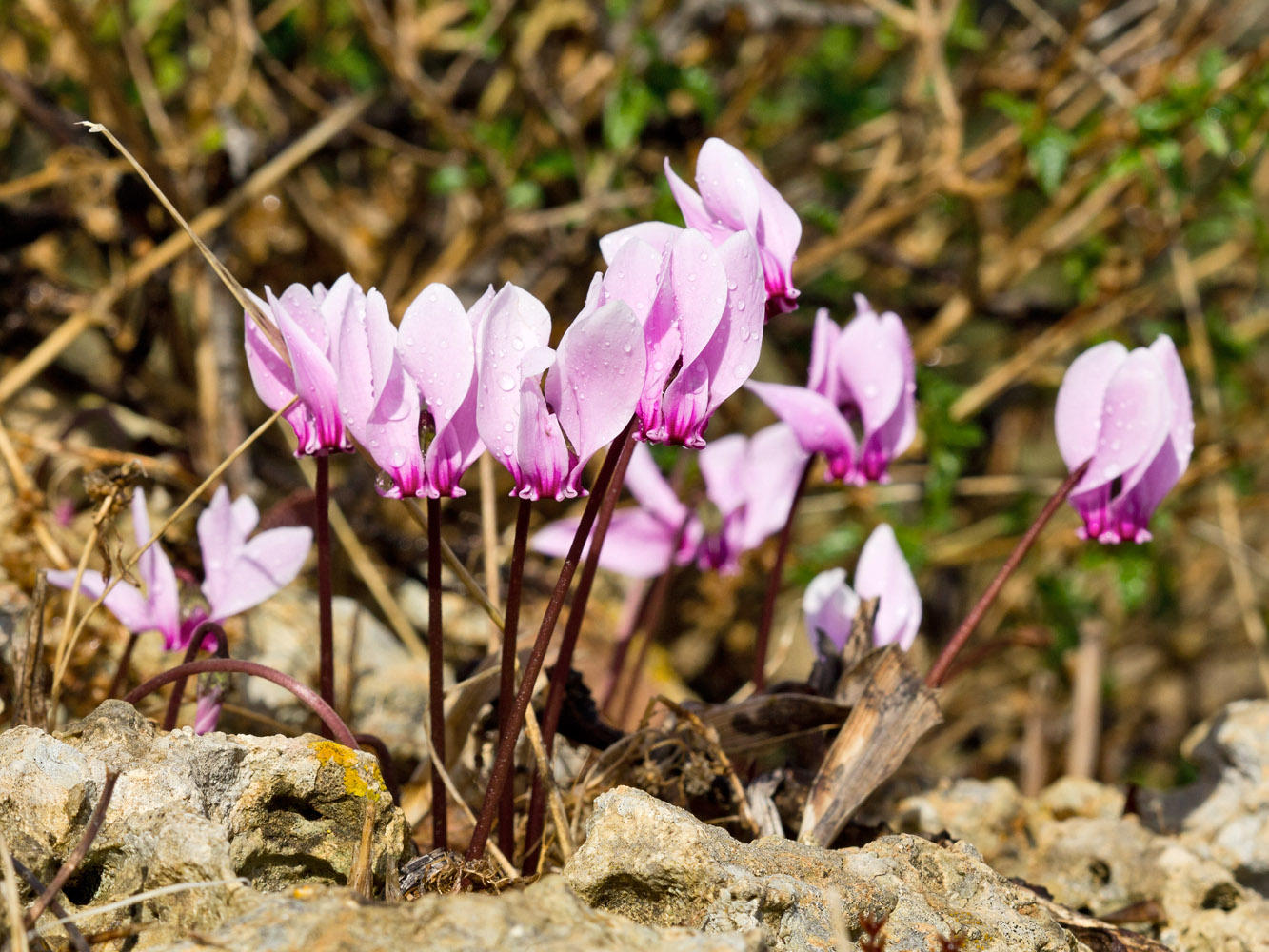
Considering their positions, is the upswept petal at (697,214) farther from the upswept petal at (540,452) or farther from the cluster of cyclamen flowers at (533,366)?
the upswept petal at (540,452)

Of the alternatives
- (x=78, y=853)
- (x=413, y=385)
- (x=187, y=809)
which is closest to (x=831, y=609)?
(x=413, y=385)

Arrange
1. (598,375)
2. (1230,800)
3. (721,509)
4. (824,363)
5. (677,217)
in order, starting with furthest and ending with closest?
(677,217) → (721,509) → (1230,800) → (824,363) → (598,375)

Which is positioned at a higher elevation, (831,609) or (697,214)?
(697,214)

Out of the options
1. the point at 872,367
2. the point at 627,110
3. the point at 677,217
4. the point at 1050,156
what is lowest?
the point at 872,367

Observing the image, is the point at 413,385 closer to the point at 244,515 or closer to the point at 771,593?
the point at 244,515

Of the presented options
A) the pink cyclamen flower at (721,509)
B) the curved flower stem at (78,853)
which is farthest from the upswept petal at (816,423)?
the curved flower stem at (78,853)

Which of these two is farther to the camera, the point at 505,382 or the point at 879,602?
the point at 879,602
